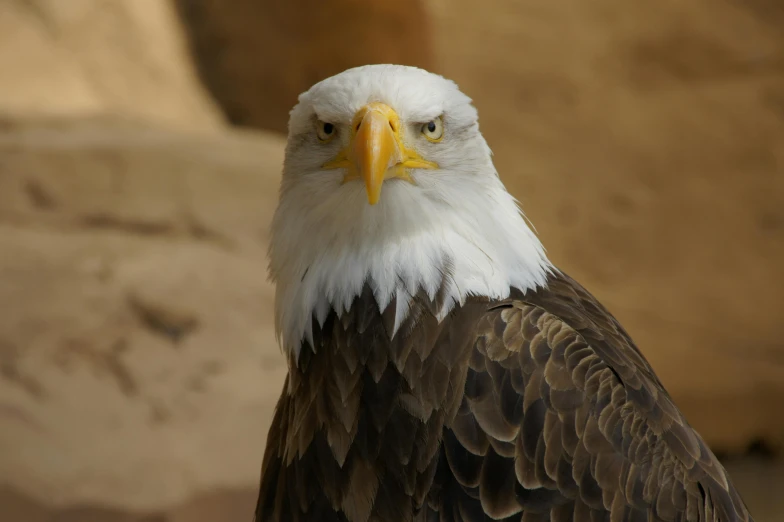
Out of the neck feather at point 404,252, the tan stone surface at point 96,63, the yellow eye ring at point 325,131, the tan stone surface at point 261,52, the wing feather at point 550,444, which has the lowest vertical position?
the wing feather at point 550,444

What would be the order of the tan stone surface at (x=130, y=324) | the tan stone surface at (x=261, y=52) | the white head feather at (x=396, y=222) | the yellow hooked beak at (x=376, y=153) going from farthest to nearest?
the tan stone surface at (x=261, y=52) → the tan stone surface at (x=130, y=324) → the white head feather at (x=396, y=222) → the yellow hooked beak at (x=376, y=153)

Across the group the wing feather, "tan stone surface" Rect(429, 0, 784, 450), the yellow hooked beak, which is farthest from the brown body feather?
"tan stone surface" Rect(429, 0, 784, 450)

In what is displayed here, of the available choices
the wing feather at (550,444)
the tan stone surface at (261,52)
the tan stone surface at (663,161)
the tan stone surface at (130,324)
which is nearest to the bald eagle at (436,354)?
the wing feather at (550,444)

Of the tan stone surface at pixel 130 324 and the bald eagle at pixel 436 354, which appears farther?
the tan stone surface at pixel 130 324

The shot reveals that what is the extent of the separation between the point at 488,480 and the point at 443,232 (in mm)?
437

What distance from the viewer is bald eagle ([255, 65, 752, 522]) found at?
158 centimetres

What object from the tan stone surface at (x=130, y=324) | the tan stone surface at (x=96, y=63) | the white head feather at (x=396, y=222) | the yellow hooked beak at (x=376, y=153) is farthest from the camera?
the tan stone surface at (x=96, y=63)

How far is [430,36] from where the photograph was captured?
602 cm

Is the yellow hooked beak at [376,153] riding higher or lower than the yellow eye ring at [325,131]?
lower

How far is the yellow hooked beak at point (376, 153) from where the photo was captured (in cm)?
156

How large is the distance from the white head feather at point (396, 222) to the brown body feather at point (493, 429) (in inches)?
1.7

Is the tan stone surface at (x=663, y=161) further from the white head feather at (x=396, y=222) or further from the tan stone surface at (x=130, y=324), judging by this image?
the white head feather at (x=396, y=222)

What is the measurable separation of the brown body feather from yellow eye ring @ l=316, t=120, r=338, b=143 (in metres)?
0.29

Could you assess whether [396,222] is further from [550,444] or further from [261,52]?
[261,52]
